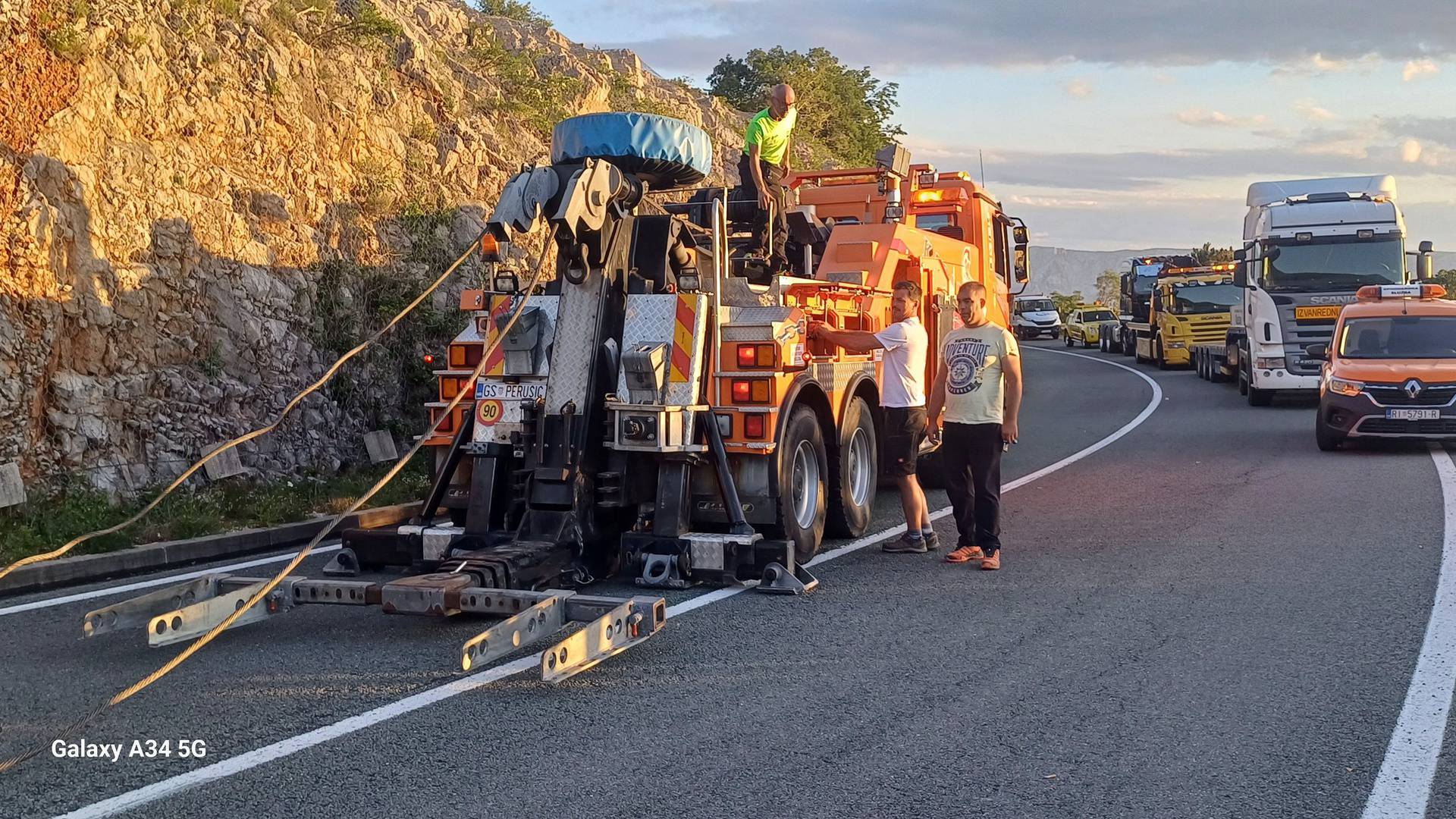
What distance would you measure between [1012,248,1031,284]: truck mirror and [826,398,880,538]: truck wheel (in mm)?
5781

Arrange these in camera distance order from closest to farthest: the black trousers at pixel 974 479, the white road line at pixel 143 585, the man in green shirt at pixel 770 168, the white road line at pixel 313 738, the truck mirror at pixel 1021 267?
the white road line at pixel 313 738 < the white road line at pixel 143 585 < the black trousers at pixel 974 479 < the man in green shirt at pixel 770 168 < the truck mirror at pixel 1021 267

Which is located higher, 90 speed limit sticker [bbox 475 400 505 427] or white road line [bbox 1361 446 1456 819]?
90 speed limit sticker [bbox 475 400 505 427]

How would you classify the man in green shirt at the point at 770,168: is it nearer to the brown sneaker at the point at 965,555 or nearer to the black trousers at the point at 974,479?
the black trousers at the point at 974,479

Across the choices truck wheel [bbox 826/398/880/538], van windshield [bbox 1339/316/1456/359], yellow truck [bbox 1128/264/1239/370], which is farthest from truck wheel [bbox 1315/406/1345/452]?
yellow truck [bbox 1128/264/1239/370]

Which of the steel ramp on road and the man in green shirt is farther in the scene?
the man in green shirt

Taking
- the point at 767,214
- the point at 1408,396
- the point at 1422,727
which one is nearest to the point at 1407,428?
the point at 1408,396

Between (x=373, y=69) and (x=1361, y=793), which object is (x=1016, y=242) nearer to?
(x=373, y=69)

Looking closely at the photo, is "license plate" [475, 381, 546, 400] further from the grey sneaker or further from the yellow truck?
the yellow truck

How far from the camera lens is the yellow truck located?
3144 centimetres

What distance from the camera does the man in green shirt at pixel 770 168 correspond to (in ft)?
33.6

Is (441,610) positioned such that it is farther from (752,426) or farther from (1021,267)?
(1021,267)

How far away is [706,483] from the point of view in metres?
8.19

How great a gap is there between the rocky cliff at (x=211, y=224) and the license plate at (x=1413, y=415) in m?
10.6

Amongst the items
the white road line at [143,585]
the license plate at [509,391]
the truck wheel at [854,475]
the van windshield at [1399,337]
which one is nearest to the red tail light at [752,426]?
the license plate at [509,391]
